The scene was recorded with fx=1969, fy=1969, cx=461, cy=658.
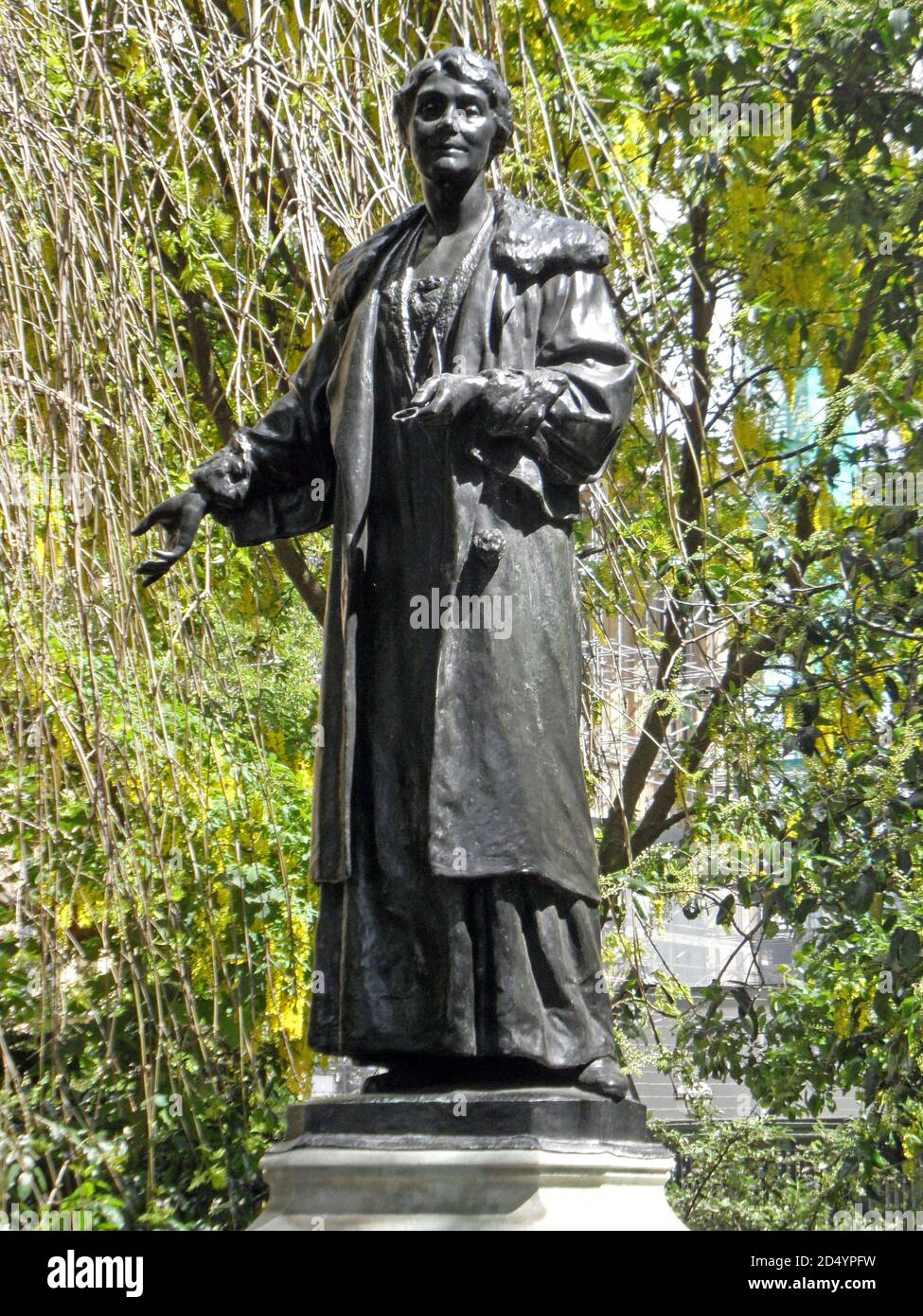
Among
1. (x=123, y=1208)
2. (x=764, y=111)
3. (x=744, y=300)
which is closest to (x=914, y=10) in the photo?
(x=764, y=111)

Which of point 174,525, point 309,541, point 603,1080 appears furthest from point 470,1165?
point 309,541

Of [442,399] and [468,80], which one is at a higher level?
[468,80]

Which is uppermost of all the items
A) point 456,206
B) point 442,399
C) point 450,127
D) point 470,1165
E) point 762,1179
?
point 450,127

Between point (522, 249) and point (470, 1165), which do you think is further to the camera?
point (522, 249)

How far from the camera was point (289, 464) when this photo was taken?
431cm

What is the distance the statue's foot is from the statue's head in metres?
1.84

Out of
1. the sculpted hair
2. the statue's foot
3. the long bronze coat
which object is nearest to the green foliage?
the statue's foot

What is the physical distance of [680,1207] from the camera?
35.1 feet

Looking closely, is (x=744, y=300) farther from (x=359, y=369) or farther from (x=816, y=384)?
(x=359, y=369)

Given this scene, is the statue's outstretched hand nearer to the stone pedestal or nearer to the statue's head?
the statue's head

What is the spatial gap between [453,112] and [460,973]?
1.78 m

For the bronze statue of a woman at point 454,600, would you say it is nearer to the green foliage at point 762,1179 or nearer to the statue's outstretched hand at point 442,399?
the statue's outstretched hand at point 442,399

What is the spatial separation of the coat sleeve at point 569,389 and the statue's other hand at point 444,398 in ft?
0.11

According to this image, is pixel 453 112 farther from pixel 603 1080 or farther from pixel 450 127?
pixel 603 1080
